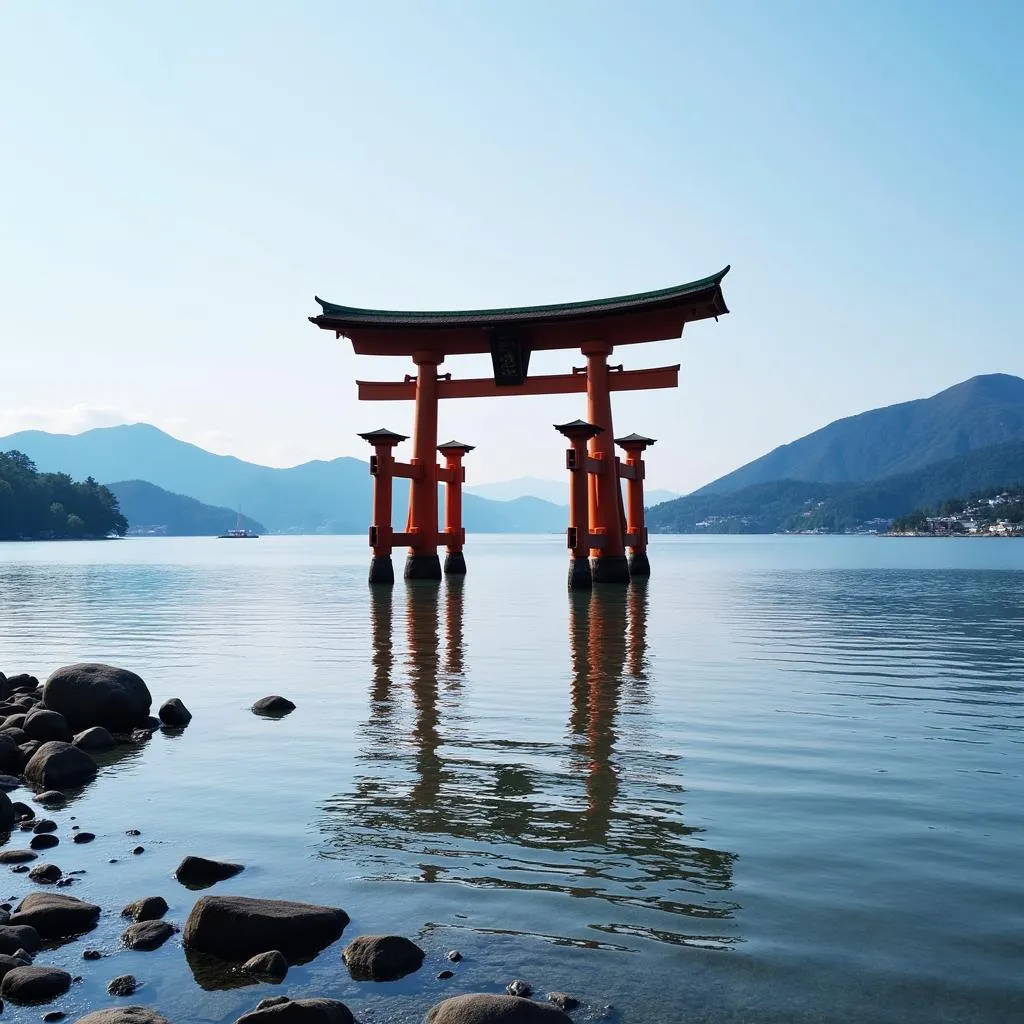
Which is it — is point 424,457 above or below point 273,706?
above

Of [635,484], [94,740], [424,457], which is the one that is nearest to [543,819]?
[94,740]

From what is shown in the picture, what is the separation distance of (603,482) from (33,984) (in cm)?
2590

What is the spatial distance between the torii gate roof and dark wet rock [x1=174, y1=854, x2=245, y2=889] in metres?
23.1

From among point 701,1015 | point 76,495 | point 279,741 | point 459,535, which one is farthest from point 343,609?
point 76,495

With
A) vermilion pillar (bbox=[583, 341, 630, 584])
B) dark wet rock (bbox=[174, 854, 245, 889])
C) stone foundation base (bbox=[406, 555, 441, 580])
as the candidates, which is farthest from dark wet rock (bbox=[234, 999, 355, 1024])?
stone foundation base (bbox=[406, 555, 441, 580])

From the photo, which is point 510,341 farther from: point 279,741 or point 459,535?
point 279,741

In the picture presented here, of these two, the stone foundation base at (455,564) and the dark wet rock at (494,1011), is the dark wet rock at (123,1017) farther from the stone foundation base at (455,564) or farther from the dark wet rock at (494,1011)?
the stone foundation base at (455,564)

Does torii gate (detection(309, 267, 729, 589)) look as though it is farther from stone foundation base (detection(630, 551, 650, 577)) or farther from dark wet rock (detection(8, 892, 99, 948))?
dark wet rock (detection(8, 892, 99, 948))

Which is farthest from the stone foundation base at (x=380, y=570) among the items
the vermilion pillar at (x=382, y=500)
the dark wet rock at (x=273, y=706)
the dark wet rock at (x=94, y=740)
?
the dark wet rock at (x=94, y=740)

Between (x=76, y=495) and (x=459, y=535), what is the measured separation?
302 ft

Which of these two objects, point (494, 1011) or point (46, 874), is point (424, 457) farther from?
point (494, 1011)

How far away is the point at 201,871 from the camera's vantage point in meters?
4.86

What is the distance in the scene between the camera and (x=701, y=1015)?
11.3 ft

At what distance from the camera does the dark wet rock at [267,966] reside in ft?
12.5
